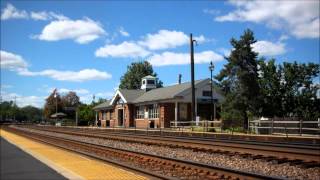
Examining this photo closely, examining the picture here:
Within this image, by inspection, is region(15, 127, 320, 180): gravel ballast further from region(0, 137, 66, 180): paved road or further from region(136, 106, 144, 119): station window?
region(136, 106, 144, 119): station window

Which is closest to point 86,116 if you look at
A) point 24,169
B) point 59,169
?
point 24,169

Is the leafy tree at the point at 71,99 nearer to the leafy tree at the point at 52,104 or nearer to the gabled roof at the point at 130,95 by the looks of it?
the leafy tree at the point at 52,104

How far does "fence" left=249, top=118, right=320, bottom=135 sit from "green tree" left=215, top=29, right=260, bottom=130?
6248 millimetres

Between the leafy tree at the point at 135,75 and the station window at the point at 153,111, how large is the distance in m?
48.5

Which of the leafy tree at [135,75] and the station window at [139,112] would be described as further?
the leafy tree at [135,75]

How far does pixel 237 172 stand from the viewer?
11586 mm

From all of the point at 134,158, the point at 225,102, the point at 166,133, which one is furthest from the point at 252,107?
the point at 134,158

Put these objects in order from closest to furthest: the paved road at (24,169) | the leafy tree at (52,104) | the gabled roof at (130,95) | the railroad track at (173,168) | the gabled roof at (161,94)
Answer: the railroad track at (173,168)
the paved road at (24,169)
the gabled roof at (161,94)
the gabled roof at (130,95)
the leafy tree at (52,104)

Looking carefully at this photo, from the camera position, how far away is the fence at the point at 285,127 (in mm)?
27172

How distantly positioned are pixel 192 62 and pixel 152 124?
Result: 1240 centimetres

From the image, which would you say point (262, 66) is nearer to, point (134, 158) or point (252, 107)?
point (252, 107)

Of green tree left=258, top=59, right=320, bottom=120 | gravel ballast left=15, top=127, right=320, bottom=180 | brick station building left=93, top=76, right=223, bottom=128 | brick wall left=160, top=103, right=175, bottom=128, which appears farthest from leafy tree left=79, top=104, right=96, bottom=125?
gravel ballast left=15, top=127, right=320, bottom=180

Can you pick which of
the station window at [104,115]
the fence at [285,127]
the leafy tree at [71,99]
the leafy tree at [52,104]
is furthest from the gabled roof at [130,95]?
the leafy tree at [71,99]

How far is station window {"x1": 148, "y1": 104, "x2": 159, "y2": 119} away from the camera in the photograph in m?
56.3
